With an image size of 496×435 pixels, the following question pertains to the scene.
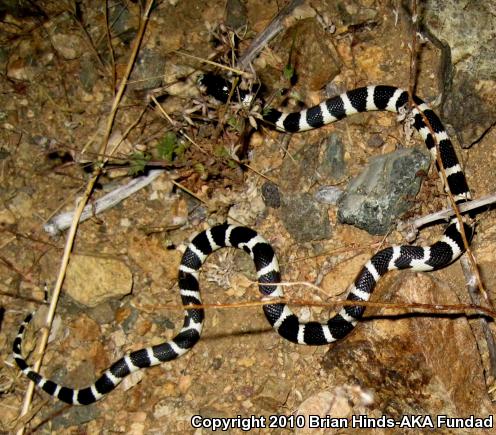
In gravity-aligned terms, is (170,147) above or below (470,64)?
below

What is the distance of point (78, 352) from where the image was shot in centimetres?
472

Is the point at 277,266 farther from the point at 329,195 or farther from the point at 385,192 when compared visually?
the point at 385,192

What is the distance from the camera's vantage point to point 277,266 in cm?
466

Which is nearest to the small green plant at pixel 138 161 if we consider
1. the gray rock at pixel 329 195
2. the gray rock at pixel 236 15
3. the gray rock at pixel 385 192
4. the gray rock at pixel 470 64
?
the gray rock at pixel 329 195

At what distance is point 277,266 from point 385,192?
1.13m

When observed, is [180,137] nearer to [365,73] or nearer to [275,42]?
[275,42]

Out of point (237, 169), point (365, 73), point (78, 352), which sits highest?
point (365, 73)

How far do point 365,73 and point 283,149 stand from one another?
116 cm

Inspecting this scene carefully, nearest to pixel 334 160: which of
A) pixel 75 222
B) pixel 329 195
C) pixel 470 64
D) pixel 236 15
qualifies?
pixel 329 195

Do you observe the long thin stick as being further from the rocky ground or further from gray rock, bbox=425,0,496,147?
gray rock, bbox=425,0,496,147

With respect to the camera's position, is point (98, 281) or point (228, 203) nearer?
point (98, 281)

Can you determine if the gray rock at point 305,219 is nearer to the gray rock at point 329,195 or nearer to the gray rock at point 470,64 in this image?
the gray rock at point 329,195

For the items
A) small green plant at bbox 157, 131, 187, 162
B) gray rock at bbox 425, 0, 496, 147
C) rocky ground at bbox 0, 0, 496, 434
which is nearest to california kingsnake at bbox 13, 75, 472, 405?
rocky ground at bbox 0, 0, 496, 434

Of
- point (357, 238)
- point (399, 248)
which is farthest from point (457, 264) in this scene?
point (357, 238)
